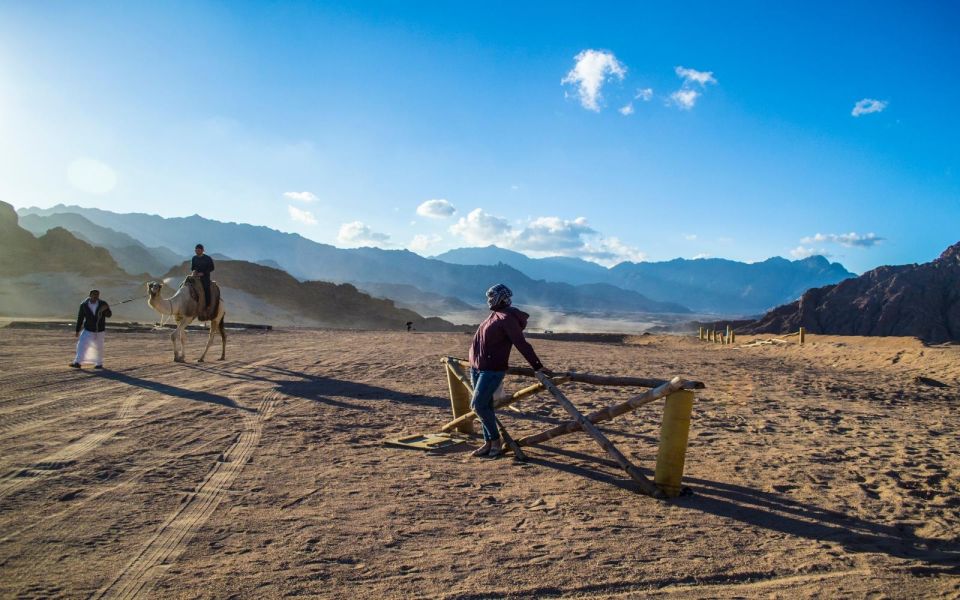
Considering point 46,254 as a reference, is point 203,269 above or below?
below

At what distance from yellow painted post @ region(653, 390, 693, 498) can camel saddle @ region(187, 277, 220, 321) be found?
12.7 meters

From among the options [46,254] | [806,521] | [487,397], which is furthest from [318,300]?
[806,521]

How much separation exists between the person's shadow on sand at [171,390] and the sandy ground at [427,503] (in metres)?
0.11

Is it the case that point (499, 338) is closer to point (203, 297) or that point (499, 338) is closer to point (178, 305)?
point (178, 305)

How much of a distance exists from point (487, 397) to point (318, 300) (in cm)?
5959

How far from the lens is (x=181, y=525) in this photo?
4926mm

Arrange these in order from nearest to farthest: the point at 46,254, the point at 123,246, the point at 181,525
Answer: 1. the point at 181,525
2. the point at 46,254
3. the point at 123,246

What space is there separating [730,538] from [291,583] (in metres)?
3.58

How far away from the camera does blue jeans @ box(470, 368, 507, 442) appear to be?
706cm

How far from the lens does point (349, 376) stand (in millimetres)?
14250

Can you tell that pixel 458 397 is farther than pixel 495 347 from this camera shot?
Yes

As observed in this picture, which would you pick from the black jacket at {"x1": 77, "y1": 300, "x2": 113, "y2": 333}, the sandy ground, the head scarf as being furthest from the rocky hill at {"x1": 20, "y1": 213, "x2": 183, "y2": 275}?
the head scarf

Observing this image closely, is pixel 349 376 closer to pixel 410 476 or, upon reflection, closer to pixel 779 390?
pixel 410 476

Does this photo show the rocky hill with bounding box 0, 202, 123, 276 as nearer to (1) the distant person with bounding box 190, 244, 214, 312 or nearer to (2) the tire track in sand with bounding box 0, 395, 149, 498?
(1) the distant person with bounding box 190, 244, 214, 312
